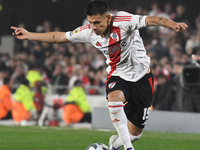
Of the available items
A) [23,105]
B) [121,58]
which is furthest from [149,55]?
[121,58]

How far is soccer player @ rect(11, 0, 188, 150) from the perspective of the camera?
5.73 meters

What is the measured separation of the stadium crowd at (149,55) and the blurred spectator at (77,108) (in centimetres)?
60

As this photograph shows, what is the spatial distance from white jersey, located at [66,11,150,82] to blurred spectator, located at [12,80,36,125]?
26.5 ft

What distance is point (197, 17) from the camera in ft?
51.5

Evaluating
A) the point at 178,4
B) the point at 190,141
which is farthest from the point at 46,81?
the point at 190,141

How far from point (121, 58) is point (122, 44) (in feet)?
0.65

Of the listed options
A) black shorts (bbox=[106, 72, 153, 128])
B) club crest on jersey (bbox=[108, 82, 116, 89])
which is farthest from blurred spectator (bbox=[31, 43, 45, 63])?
club crest on jersey (bbox=[108, 82, 116, 89])

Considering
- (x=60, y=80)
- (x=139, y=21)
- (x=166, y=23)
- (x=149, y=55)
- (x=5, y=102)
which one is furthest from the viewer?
(x=60, y=80)

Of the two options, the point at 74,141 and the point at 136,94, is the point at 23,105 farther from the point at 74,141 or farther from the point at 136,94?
the point at 136,94

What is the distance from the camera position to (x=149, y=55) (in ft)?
46.0

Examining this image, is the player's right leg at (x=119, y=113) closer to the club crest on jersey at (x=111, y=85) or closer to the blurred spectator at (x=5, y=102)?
the club crest on jersey at (x=111, y=85)

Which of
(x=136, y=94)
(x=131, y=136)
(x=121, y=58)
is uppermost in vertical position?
(x=121, y=58)

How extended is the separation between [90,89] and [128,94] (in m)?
7.96

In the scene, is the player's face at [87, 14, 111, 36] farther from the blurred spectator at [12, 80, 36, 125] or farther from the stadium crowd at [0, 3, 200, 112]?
the blurred spectator at [12, 80, 36, 125]
